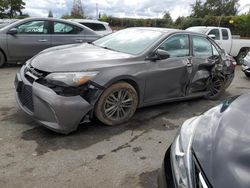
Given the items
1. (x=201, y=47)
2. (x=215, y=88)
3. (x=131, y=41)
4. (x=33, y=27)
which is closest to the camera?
(x=131, y=41)

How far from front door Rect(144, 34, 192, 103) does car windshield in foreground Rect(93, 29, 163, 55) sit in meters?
0.25

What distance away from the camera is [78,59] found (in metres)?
4.26

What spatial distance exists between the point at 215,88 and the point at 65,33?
5083mm

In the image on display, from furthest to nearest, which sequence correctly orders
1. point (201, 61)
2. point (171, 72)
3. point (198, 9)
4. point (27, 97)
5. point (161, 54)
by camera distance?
point (198, 9) < point (201, 61) < point (171, 72) < point (161, 54) < point (27, 97)

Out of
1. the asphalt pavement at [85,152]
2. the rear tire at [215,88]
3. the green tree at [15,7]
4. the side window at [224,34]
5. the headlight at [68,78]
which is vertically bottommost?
the asphalt pavement at [85,152]

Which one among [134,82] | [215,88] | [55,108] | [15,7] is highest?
[15,7]

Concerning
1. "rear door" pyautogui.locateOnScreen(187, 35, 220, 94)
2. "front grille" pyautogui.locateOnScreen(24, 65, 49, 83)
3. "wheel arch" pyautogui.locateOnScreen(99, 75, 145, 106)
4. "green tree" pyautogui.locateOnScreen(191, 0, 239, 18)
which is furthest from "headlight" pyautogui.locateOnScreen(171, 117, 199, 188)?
"green tree" pyautogui.locateOnScreen(191, 0, 239, 18)

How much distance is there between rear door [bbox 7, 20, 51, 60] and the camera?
8516 millimetres

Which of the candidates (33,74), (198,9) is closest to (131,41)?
(33,74)

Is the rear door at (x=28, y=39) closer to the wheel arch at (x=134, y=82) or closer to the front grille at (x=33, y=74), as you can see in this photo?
the front grille at (x=33, y=74)

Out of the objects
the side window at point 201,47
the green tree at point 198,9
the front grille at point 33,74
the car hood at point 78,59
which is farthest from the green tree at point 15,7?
the front grille at point 33,74

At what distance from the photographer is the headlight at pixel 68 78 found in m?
3.85

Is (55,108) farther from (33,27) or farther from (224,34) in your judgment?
(224,34)

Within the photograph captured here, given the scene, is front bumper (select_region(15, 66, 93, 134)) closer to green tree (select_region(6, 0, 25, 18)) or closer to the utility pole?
green tree (select_region(6, 0, 25, 18))
